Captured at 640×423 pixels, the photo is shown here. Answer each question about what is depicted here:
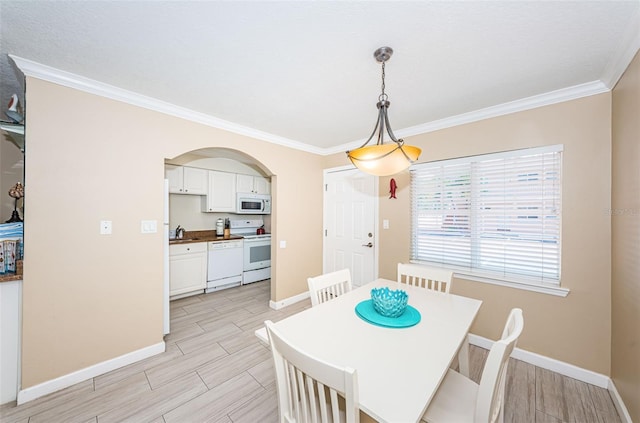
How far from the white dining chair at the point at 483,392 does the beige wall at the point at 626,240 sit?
41.6 inches

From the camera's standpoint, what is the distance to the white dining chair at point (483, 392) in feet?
2.95

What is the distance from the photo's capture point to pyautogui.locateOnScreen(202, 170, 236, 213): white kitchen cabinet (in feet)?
13.9

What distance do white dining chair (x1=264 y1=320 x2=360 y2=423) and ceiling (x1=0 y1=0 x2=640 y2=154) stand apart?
1578 millimetres

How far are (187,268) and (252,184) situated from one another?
2006 mm

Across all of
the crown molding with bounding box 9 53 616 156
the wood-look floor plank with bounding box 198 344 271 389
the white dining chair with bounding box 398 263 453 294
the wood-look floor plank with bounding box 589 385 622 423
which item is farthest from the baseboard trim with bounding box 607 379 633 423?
the wood-look floor plank with bounding box 198 344 271 389

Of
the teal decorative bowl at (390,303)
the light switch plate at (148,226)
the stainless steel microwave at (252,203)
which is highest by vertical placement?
the stainless steel microwave at (252,203)

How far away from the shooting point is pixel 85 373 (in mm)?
1897

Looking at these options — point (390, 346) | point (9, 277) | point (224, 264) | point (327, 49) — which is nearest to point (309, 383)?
point (390, 346)

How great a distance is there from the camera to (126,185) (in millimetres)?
2100

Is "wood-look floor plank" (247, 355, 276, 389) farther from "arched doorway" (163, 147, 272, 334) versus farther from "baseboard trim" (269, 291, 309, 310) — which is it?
"arched doorway" (163, 147, 272, 334)

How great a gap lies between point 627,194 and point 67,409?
4.12 meters

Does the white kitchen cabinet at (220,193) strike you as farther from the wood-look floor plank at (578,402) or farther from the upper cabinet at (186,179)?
the wood-look floor plank at (578,402)

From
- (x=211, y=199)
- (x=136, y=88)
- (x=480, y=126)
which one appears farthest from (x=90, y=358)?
(x=480, y=126)

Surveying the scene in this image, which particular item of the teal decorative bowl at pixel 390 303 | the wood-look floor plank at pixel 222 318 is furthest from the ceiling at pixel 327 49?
the wood-look floor plank at pixel 222 318
